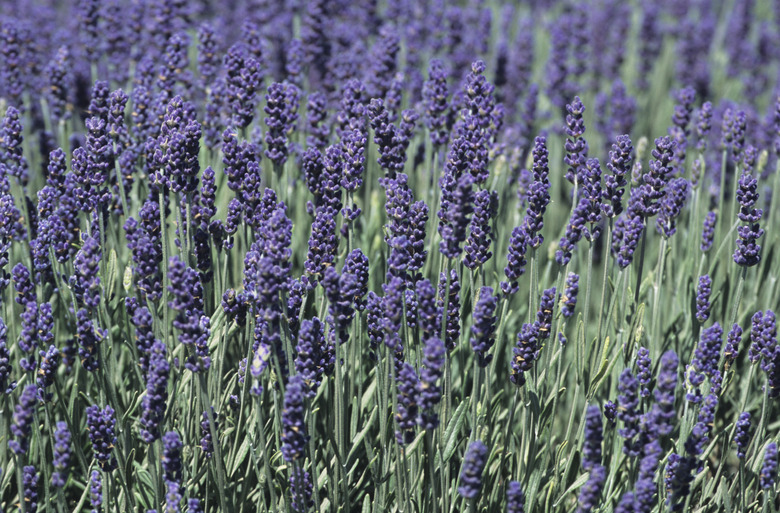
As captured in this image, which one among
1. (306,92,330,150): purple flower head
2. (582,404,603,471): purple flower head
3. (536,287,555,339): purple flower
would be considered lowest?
(582,404,603,471): purple flower head

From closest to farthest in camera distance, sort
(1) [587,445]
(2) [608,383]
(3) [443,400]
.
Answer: (1) [587,445] → (3) [443,400] → (2) [608,383]

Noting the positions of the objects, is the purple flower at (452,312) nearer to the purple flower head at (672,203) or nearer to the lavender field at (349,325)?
the lavender field at (349,325)

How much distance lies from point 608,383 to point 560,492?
3.21 feet

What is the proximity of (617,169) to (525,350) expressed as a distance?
3.02ft

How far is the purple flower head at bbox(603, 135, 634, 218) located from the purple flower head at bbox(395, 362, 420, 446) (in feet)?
4.16

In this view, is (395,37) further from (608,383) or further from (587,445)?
(587,445)

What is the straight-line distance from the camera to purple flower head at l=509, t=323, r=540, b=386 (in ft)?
10.7

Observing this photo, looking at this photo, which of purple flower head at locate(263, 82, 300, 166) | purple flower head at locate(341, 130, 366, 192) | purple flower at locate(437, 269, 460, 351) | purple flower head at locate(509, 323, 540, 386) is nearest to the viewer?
purple flower head at locate(509, 323, 540, 386)

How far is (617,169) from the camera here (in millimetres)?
3559

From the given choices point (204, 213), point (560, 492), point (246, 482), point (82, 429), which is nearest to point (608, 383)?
point (560, 492)


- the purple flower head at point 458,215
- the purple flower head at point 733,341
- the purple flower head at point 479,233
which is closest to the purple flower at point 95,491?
the purple flower head at point 458,215

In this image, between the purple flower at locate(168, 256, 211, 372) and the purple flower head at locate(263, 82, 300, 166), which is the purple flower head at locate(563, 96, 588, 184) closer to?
the purple flower head at locate(263, 82, 300, 166)

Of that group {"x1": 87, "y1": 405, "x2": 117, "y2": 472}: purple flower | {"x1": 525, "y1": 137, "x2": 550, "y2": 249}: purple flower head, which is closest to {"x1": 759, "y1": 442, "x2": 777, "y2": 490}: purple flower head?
{"x1": 525, "y1": 137, "x2": 550, "y2": 249}: purple flower head

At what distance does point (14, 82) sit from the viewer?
516 cm
